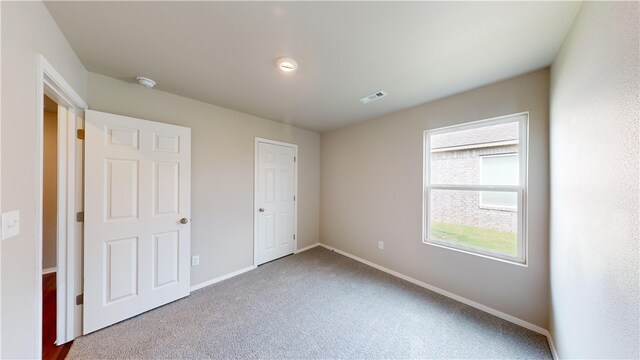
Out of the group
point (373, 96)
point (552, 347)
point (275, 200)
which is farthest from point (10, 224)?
point (552, 347)

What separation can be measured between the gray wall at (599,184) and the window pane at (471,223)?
499mm

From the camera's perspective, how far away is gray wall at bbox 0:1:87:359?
0.91 m

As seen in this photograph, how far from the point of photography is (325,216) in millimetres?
3994

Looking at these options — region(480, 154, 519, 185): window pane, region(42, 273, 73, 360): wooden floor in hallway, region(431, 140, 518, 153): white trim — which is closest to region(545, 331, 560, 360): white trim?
region(480, 154, 519, 185): window pane

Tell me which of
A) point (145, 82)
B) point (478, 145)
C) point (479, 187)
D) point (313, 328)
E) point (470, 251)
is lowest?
point (313, 328)

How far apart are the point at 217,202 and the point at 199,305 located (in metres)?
1.16

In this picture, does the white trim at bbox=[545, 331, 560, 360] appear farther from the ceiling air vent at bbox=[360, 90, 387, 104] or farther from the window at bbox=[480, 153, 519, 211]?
the ceiling air vent at bbox=[360, 90, 387, 104]

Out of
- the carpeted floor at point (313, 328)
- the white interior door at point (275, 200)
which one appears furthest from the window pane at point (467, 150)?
the white interior door at point (275, 200)

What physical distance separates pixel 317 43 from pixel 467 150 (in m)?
2.01

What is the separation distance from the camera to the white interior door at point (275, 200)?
124 inches

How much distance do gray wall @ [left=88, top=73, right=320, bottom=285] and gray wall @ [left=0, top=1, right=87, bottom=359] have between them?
905 mm

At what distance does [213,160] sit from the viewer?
2643 mm

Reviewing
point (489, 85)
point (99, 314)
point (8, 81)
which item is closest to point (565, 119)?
point (489, 85)

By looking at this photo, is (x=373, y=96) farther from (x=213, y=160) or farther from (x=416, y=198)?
(x=213, y=160)
